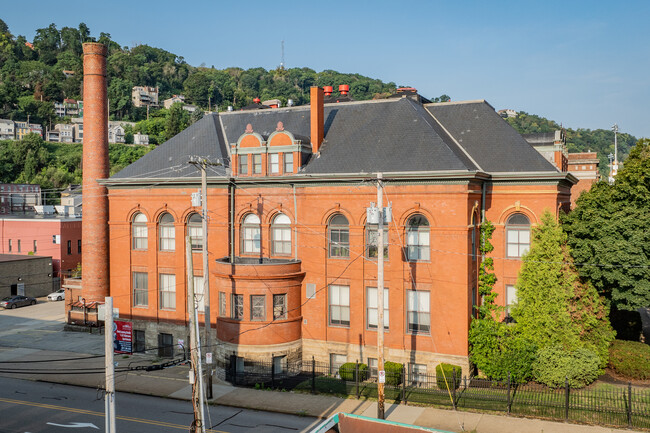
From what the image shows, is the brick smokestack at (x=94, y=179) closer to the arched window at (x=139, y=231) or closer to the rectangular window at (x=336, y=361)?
the arched window at (x=139, y=231)

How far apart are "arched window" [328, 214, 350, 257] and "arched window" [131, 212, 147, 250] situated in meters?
13.3

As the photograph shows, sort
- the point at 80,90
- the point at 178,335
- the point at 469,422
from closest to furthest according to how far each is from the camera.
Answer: the point at 469,422 < the point at 178,335 < the point at 80,90

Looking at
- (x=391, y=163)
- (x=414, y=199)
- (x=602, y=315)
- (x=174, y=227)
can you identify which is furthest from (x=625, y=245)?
(x=174, y=227)

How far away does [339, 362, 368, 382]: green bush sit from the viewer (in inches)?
1105

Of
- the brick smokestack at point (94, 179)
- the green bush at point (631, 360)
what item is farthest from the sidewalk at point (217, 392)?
the green bush at point (631, 360)

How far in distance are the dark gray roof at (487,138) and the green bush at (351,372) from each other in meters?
13.0

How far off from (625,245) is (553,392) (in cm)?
794

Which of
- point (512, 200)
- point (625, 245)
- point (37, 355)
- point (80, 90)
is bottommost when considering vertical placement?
point (37, 355)

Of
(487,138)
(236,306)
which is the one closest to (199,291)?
(236,306)

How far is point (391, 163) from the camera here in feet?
98.1

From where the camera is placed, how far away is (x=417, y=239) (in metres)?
29.0

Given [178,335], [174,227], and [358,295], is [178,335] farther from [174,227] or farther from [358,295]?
[358,295]

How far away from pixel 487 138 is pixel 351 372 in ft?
51.2

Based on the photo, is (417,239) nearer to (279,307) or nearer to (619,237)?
(279,307)
